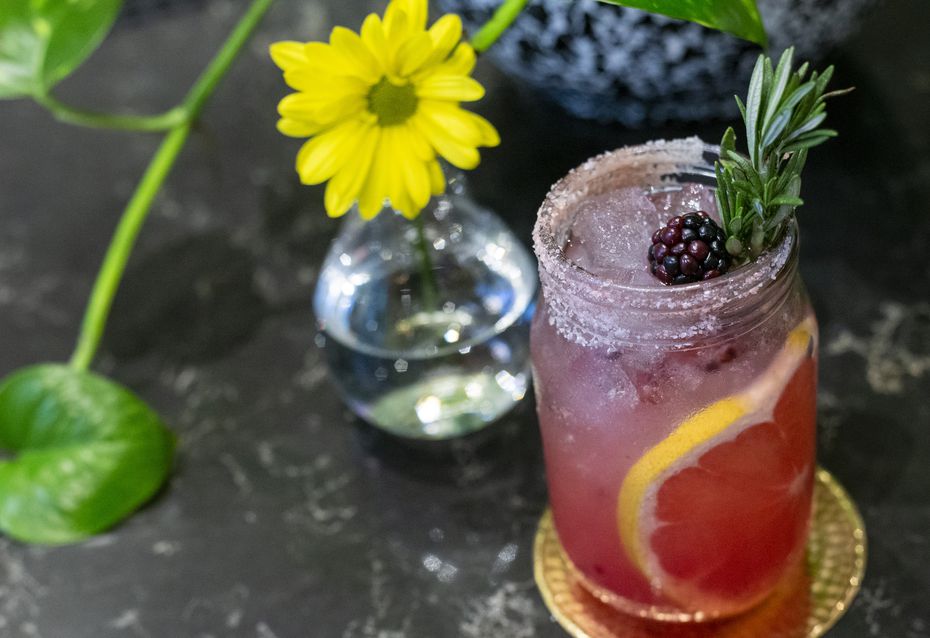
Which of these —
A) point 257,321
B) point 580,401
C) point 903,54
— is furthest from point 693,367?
point 903,54

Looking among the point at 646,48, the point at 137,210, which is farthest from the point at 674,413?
the point at 137,210

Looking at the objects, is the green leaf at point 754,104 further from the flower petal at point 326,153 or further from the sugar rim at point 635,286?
the flower petal at point 326,153

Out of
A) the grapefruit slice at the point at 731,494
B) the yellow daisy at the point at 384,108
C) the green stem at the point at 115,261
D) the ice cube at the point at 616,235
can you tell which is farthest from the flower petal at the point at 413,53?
the green stem at the point at 115,261

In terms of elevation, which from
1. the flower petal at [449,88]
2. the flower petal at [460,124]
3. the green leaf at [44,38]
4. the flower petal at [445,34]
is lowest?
the green leaf at [44,38]

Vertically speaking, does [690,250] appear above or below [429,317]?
above

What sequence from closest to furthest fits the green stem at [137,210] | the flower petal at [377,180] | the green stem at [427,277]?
the flower petal at [377,180] < the green stem at [427,277] < the green stem at [137,210]

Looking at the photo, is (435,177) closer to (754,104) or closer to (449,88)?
(449,88)

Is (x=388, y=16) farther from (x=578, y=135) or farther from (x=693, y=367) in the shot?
(x=578, y=135)
